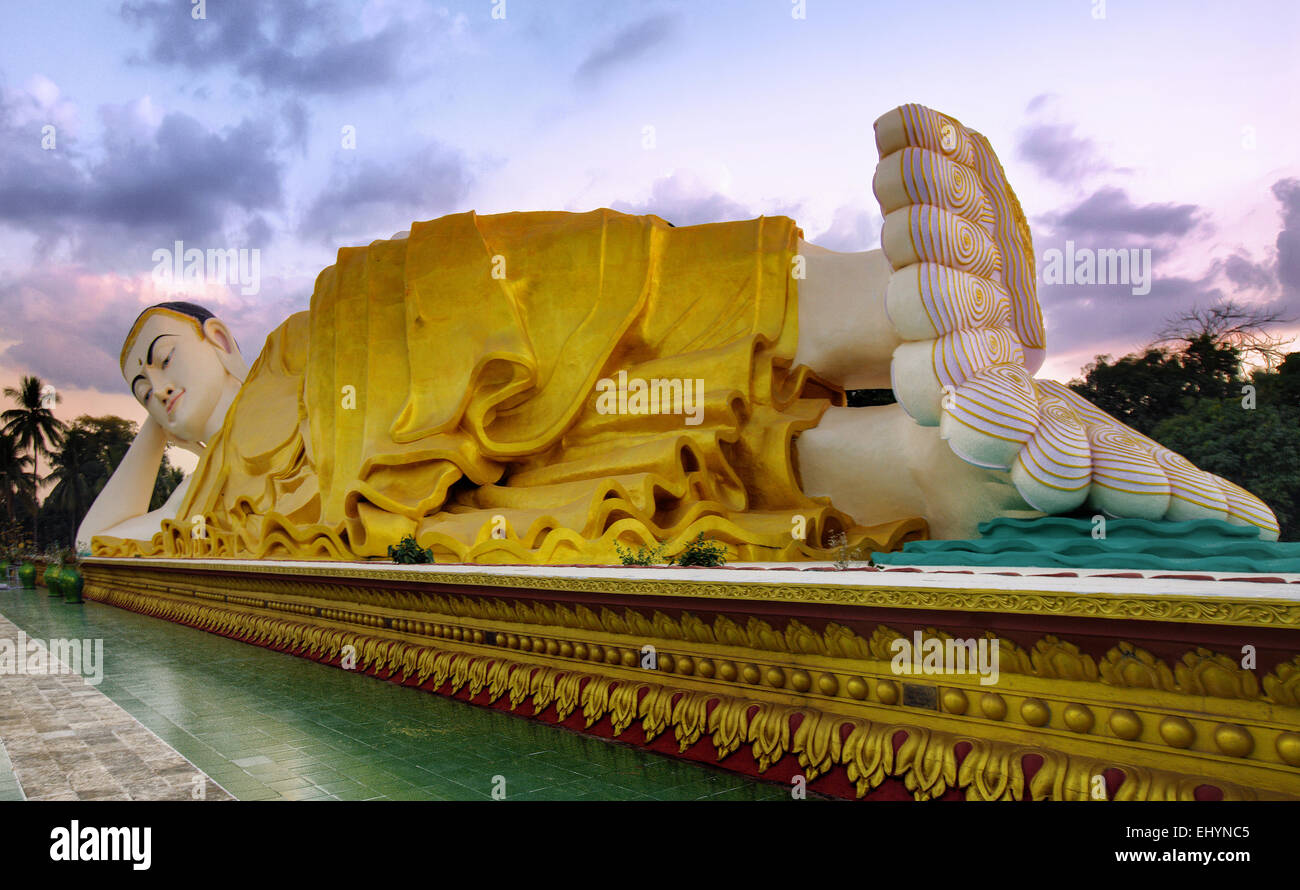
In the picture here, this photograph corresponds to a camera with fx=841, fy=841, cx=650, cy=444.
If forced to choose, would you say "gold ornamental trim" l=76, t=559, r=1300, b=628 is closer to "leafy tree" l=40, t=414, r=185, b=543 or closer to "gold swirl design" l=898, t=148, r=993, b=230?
"gold swirl design" l=898, t=148, r=993, b=230

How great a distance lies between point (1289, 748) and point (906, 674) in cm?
100

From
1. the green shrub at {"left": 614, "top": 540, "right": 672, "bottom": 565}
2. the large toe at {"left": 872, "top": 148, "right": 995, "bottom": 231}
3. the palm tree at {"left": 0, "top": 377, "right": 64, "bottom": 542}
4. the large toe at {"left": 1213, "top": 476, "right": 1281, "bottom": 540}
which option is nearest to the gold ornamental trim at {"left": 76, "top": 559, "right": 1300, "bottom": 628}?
the green shrub at {"left": 614, "top": 540, "right": 672, "bottom": 565}

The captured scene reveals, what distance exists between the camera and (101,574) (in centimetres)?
1495

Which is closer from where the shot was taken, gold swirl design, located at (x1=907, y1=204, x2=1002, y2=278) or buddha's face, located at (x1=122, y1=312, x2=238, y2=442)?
gold swirl design, located at (x1=907, y1=204, x2=1002, y2=278)

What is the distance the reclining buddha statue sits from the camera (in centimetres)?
521

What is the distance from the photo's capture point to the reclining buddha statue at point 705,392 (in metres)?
5.21

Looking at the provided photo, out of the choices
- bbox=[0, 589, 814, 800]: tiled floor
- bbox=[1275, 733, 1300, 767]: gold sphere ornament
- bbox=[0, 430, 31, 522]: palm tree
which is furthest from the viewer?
bbox=[0, 430, 31, 522]: palm tree

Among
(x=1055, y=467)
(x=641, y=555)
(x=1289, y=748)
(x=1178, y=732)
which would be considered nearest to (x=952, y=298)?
(x=1055, y=467)

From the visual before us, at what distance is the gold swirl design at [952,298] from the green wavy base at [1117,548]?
4.20ft

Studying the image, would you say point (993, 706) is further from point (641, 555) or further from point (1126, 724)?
point (641, 555)

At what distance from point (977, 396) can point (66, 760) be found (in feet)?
15.8

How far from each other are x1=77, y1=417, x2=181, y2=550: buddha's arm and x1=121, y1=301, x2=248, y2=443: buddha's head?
1.41m

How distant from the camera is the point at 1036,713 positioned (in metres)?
2.30

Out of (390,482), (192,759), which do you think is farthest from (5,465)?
(192,759)
